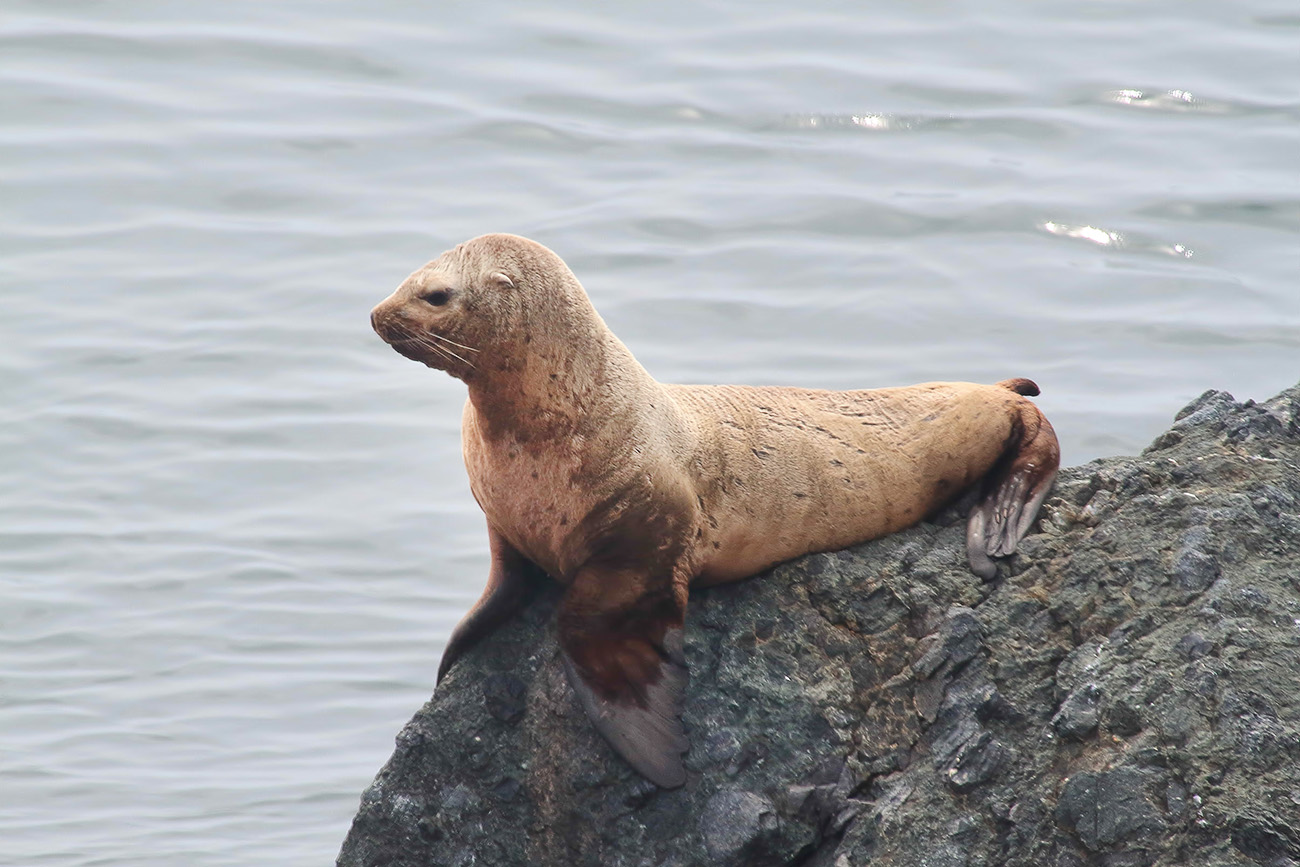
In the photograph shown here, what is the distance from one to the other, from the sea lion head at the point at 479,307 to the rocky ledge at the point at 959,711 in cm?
115

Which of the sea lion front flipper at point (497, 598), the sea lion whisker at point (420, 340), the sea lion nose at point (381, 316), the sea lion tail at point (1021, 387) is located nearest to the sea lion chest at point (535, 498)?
the sea lion front flipper at point (497, 598)

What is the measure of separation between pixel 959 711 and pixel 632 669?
4.19 ft

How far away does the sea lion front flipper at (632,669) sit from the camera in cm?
648

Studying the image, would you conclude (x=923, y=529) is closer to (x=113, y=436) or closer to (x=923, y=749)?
(x=923, y=749)

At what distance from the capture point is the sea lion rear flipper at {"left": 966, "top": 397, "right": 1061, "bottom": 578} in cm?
705

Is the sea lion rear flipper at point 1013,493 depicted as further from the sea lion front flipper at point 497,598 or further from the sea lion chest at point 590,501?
the sea lion front flipper at point 497,598

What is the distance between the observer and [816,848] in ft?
20.7

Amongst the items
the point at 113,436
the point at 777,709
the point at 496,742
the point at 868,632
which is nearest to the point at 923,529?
the point at 868,632

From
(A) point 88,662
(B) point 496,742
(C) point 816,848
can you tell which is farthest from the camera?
(A) point 88,662

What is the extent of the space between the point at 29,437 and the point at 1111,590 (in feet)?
42.3

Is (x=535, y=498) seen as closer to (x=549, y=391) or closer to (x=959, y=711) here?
(x=549, y=391)

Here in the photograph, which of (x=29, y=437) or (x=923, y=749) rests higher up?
(x=923, y=749)

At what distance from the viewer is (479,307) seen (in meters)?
6.76

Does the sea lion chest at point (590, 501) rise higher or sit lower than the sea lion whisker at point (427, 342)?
lower
